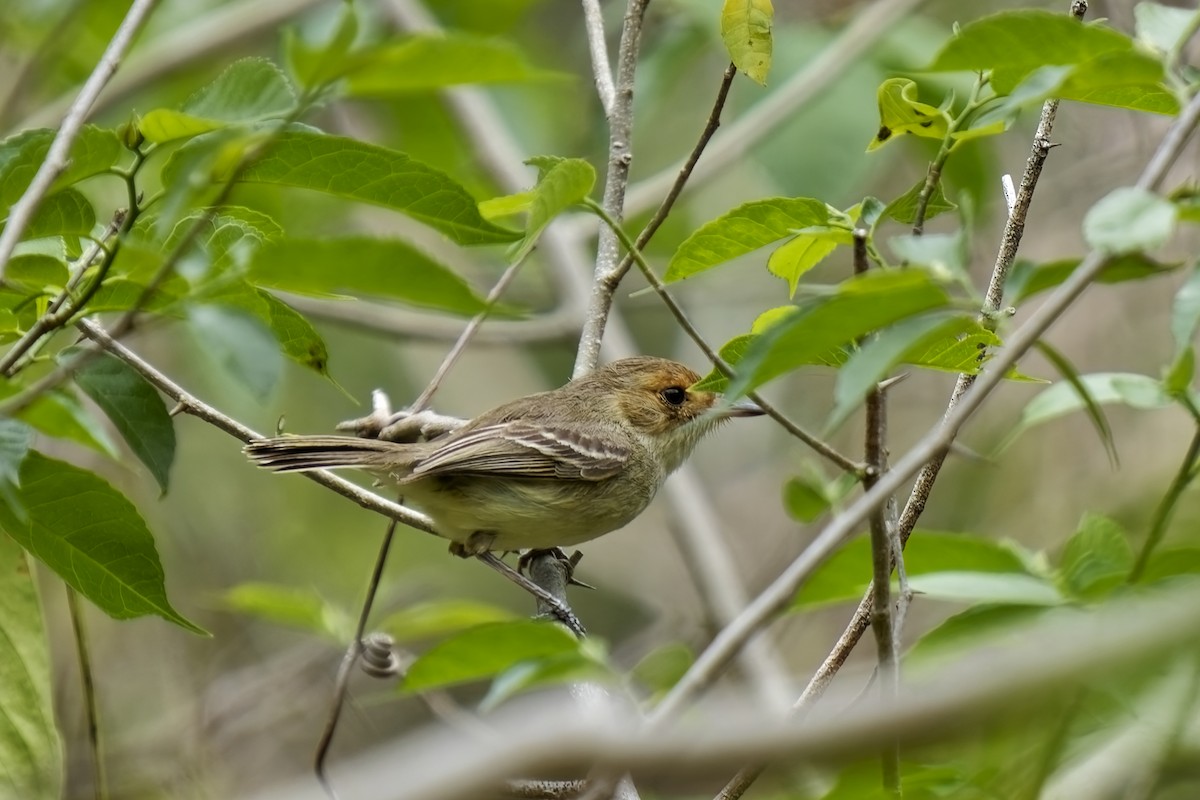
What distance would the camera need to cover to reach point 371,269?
1.95 metres

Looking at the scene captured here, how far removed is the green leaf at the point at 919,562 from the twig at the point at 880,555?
0.04 meters

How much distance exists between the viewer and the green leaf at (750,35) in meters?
3.13

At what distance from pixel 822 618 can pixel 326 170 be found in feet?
22.3

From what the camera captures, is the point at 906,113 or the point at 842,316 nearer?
the point at 842,316

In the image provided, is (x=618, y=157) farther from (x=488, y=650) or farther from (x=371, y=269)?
(x=488, y=650)

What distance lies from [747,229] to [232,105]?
3.24 ft

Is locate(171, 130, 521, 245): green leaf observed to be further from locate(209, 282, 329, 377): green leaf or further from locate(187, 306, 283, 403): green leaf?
locate(187, 306, 283, 403): green leaf

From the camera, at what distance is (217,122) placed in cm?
225

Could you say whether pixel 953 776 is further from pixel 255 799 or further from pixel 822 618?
pixel 822 618

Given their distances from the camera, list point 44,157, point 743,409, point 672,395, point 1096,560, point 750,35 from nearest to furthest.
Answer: point 1096,560
point 44,157
point 750,35
point 743,409
point 672,395

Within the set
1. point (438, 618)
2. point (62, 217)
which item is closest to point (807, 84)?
point (438, 618)

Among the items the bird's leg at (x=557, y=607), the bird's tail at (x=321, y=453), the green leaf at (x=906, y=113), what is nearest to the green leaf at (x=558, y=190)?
the green leaf at (x=906, y=113)

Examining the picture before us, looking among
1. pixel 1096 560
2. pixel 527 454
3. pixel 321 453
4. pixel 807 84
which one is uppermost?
pixel 807 84

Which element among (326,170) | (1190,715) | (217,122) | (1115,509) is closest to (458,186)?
(326,170)
